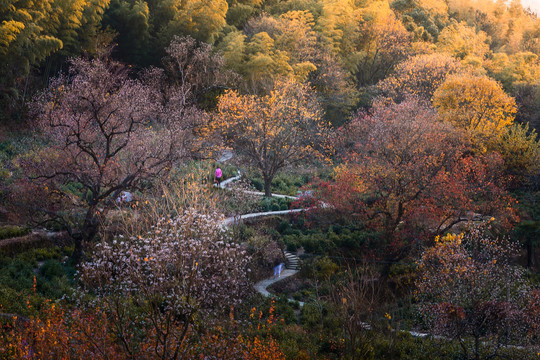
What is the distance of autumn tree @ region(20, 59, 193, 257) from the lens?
1623cm

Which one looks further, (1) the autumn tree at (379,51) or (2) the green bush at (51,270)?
(1) the autumn tree at (379,51)

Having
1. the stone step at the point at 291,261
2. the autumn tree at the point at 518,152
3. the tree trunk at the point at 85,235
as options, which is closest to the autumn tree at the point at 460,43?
the autumn tree at the point at 518,152

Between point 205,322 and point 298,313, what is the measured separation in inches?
242

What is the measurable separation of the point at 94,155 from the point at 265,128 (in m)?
12.5

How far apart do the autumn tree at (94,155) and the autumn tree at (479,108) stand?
1720 centimetres

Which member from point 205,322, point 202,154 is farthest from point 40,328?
point 202,154

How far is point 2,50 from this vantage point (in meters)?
25.4

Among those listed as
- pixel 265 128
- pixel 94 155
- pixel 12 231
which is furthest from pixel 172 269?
pixel 265 128

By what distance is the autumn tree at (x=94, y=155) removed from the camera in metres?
16.2

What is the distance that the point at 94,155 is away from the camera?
16.2m

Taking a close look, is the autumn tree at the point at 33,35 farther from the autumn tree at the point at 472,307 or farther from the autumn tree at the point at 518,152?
the autumn tree at the point at 518,152

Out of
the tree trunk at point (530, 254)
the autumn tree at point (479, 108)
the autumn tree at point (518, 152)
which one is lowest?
the tree trunk at point (530, 254)

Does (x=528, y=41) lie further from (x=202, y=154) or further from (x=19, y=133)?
(x=19, y=133)

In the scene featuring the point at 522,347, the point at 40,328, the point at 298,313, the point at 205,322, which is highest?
the point at 40,328
